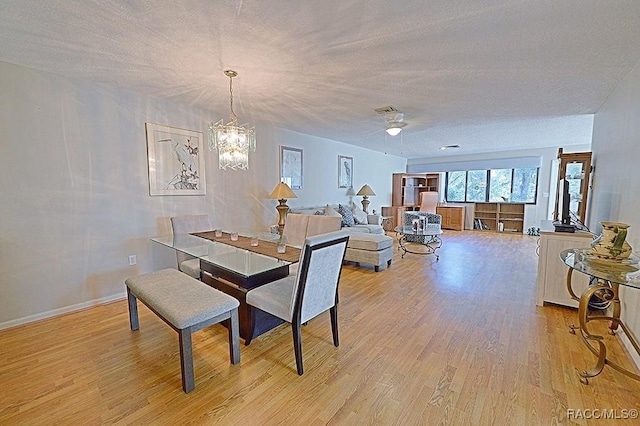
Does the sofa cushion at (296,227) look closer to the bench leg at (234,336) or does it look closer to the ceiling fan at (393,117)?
the bench leg at (234,336)

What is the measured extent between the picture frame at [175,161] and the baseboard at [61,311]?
1.25 metres

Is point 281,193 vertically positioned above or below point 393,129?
below

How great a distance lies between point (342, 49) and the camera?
211 cm

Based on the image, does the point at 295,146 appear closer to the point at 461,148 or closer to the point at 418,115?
the point at 418,115

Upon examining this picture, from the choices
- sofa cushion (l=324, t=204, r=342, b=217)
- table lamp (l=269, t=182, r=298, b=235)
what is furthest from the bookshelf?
table lamp (l=269, t=182, r=298, b=235)

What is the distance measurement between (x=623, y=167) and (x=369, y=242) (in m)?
2.79

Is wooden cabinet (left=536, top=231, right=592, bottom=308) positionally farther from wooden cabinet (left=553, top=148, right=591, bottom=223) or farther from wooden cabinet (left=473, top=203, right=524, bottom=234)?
wooden cabinet (left=473, top=203, right=524, bottom=234)

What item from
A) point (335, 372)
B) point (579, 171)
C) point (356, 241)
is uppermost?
point (579, 171)

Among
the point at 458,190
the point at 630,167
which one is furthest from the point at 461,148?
the point at 630,167

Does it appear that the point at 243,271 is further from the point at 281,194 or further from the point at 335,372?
the point at 281,194

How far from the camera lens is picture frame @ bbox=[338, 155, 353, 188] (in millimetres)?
6477

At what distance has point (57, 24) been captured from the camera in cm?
181

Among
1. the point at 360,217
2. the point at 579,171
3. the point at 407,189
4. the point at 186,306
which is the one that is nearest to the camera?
the point at 186,306

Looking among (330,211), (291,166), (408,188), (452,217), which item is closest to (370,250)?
(330,211)
